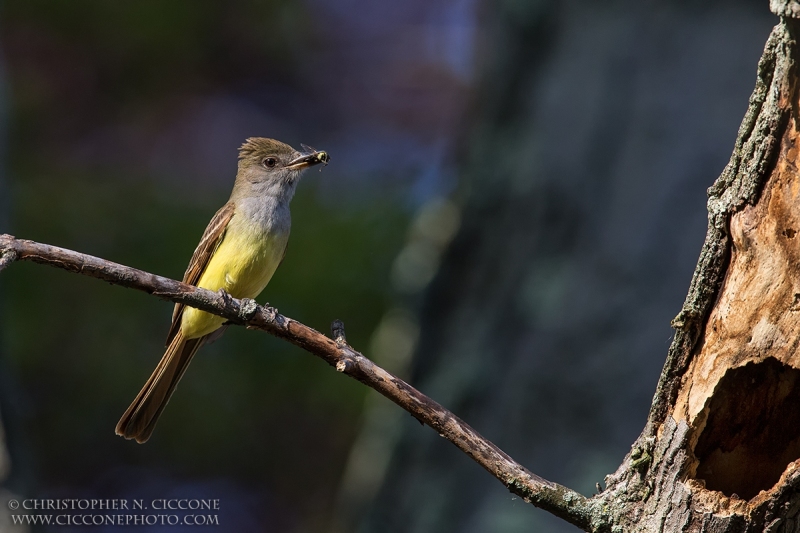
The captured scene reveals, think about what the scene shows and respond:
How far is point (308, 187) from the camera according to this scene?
23.1 ft

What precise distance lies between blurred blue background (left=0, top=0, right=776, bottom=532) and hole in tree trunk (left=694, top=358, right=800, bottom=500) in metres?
3.06

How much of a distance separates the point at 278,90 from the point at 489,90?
11.1 ft

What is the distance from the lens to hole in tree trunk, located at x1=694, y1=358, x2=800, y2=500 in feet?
8.68

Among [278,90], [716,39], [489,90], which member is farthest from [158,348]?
[716,39]

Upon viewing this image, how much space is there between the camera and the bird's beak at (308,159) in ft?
17.7

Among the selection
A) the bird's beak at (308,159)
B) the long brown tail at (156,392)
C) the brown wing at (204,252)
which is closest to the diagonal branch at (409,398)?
the long brown tail at (156,392)

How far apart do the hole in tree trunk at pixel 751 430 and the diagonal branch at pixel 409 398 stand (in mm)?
376

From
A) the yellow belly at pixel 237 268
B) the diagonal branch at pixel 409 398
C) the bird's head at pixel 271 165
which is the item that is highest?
the bird's head at pixel 271 165

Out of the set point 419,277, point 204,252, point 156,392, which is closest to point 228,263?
point 204,252

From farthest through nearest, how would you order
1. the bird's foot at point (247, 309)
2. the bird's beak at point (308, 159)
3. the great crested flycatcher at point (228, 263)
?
the bird's beak at point (308, 159) → the great crested flycatcher at point (228, 263) → the bird's foot at point (247, 309)

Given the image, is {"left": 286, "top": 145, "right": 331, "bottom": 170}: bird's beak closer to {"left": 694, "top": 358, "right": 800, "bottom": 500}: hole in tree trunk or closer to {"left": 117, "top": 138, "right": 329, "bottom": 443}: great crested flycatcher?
{"left": 117, "top": 138, "right": 329, "bottom": 443}: great crested flycatcher

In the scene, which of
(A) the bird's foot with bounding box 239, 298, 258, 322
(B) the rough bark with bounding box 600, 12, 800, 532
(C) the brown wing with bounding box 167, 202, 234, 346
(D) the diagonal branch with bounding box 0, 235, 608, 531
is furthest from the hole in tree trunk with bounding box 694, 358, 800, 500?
(C) the brown wing with bounding box 167, 202, 234, 346

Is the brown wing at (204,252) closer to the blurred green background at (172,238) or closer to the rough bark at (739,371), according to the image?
the blurred green background at (172,238)

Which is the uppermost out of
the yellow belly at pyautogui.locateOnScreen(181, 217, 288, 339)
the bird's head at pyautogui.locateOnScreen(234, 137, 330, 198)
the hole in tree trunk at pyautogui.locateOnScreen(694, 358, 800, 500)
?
the bird's head at pyautogui.locateOnScreen(234, 137, 330, 198)
